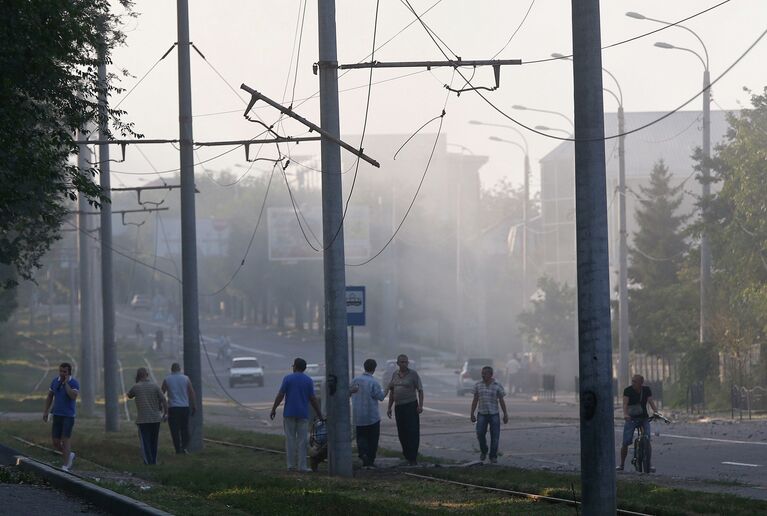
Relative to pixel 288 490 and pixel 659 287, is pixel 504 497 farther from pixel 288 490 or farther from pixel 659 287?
pixel 659 287

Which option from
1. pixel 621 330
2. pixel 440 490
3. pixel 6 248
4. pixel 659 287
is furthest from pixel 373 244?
pixel 440 490

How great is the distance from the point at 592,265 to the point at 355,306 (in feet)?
35.7

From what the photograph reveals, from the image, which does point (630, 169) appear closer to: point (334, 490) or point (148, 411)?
point (148, 411)

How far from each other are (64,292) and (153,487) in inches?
5507

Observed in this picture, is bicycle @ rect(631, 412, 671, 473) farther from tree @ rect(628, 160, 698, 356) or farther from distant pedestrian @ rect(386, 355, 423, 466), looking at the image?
tree @ rect(628, 160, 698, 356)

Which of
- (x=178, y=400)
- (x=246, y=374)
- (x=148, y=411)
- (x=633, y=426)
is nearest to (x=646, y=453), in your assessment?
(x=633, y=426)

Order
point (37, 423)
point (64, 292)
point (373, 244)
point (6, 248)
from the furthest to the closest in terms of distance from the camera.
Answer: point (64, 292), point (373, 244), point (37, 423), point (6, 248)

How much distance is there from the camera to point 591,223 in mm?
11039

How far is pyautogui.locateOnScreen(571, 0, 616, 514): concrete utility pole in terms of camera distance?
36.1 feet

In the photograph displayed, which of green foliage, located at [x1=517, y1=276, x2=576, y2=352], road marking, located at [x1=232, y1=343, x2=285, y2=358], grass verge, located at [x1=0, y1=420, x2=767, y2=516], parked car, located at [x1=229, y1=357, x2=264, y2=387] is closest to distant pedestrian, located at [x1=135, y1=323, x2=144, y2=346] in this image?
road marking, located at [x1=232, y1=343, x2=285, y2=358]

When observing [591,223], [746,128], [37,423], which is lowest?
[37,423]

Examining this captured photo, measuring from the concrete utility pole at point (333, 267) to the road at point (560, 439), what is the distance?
149 inches

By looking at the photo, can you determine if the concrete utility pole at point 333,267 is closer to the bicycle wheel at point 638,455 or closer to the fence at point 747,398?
the bicycle wheel at point 638,455

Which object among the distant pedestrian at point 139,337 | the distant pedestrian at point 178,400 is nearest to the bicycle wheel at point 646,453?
the distant pedestrian at point 178,400
